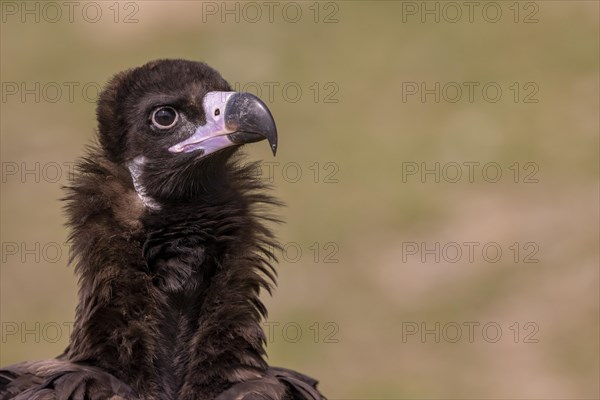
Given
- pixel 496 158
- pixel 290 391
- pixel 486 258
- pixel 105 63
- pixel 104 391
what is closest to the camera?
pixel 104 391

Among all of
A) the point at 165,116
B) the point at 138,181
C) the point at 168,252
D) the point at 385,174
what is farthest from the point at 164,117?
the point at 385,174

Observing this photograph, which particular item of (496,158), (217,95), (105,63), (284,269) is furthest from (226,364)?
(105,63)

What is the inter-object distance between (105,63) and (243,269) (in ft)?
55.5

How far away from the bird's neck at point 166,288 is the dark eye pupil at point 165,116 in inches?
14.7

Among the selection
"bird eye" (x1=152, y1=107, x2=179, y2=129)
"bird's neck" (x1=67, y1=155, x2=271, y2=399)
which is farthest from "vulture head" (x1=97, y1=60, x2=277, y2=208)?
"bird's neck" (x1=67, y1=155, x2=271, y2=399)

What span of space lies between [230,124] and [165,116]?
1.23 ft

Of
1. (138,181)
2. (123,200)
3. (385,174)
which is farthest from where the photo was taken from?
(385,174)

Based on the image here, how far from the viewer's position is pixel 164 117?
287 inches

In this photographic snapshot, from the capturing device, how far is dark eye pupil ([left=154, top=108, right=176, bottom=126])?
7270 millimetres

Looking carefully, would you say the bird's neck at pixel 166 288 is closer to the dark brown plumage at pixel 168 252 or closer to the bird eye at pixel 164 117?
the dark brown plumage at pixel 168 252

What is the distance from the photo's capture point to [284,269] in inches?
695

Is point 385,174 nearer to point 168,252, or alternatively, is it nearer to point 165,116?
point 165,116

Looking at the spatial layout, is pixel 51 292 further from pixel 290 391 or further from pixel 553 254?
pixel 290 391

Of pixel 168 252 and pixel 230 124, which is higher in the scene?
pixel 230 124
